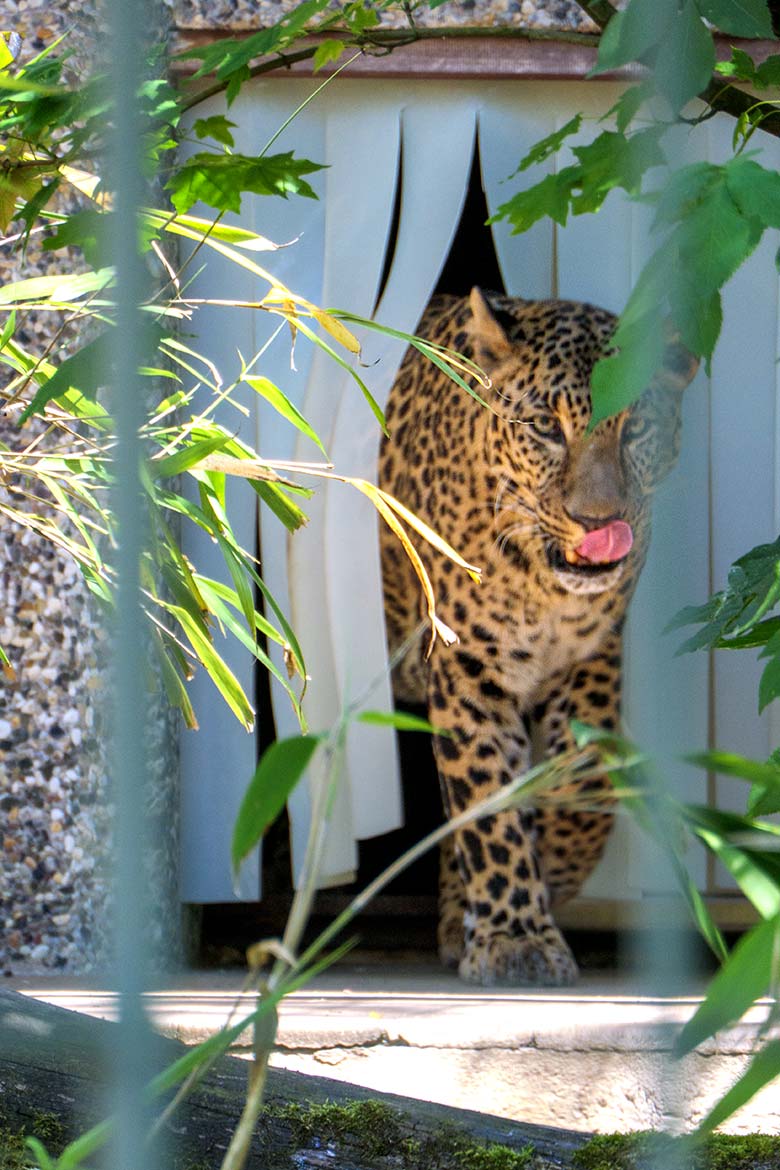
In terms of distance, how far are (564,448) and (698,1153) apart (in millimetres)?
1630

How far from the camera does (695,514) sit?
3.64m

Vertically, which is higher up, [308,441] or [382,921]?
[308,441]

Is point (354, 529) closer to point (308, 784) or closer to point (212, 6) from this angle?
point (308, 784)

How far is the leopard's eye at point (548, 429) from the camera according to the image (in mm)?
3377

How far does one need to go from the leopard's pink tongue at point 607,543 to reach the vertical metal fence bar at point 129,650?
2.43 m

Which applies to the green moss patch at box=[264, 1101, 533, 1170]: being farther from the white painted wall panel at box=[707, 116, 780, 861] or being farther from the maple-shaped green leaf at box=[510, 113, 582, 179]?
the white painted wall panel at box=[707, 116, 780, 861]

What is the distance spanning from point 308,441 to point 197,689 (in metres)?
0.66

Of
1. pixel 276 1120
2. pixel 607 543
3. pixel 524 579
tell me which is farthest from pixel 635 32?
pixel 524 579

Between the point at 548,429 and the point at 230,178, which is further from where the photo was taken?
the point at 548,429

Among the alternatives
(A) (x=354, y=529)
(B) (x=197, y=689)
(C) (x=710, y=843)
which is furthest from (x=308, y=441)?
(C) (x=710, y=843)

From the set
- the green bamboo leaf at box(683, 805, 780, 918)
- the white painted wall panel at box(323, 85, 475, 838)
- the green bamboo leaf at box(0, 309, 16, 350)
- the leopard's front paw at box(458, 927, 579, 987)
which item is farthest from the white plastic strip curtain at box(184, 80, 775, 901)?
the green bamboo leaf at box(683, 805, 780, 918)

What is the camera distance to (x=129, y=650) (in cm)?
86

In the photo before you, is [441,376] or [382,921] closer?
[441,376]

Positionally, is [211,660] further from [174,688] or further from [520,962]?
[520,962]
